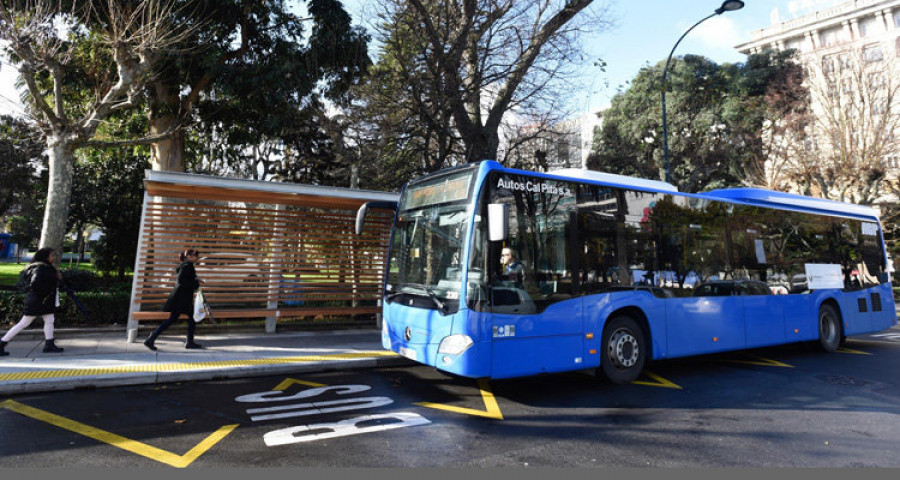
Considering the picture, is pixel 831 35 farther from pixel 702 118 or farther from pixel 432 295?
pixel 432 295

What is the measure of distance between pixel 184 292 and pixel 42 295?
1.99m

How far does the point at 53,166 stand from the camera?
32.0 ft

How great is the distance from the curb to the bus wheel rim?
11.3 ft

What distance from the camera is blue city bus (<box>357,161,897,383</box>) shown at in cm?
567

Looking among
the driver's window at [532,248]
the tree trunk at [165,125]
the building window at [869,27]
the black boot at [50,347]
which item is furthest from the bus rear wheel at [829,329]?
the building window at [869,27]

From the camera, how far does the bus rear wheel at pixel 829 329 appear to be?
31.0 feet

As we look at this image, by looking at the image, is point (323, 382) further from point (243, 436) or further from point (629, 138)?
point (629, 138)

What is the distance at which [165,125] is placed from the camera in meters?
14.1

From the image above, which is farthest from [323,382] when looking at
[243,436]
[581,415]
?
[581,415]

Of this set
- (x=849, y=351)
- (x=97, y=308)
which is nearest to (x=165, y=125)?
(x=97, y=308)

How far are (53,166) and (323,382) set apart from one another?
7.56 m

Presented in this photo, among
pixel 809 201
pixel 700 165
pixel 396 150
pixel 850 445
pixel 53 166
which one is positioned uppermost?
pixel 700 165

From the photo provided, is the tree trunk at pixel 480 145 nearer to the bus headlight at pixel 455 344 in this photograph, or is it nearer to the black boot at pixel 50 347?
the bus headlight at pixel 455 344

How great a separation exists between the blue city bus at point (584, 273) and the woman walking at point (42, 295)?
Result: 550 cm
